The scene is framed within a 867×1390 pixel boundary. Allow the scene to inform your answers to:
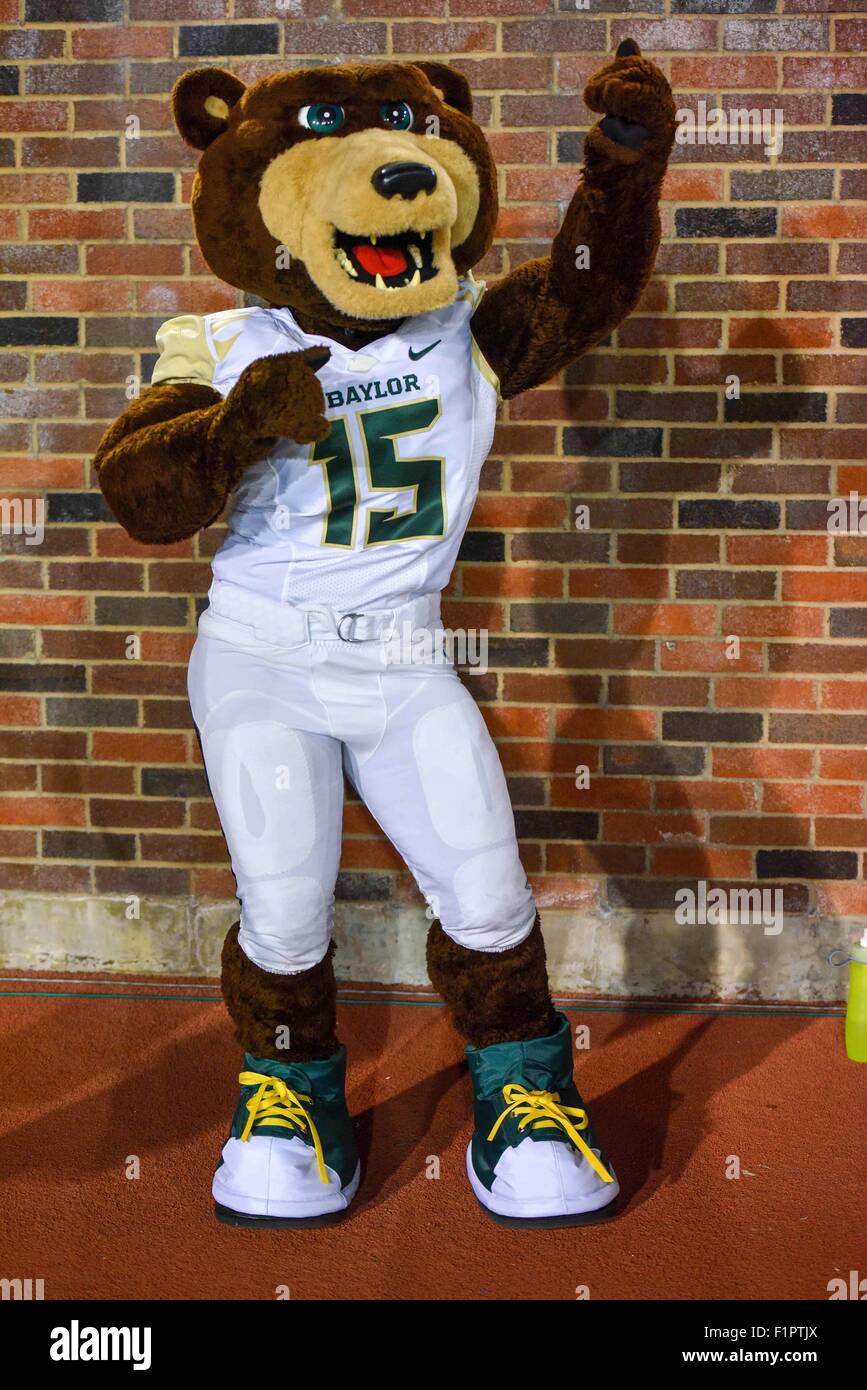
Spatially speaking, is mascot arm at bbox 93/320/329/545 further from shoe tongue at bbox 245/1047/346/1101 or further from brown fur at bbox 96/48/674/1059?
shoe tongue at bbox 245/1047/346/1101

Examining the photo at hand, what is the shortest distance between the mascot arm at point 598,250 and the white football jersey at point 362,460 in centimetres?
8

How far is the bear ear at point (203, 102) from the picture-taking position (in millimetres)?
1915

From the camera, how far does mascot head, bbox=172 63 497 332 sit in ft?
5.90

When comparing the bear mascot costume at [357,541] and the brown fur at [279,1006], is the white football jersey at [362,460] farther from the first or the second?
the brown fur at [279,1006]

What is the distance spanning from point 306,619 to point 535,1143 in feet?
3.11

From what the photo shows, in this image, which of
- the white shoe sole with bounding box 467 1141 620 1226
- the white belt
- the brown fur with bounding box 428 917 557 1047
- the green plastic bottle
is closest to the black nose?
the white belt

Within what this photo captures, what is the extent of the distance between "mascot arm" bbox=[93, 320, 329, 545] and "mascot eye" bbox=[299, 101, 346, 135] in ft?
1.26

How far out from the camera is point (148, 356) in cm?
280

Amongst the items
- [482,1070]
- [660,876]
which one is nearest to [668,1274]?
[482,1070]

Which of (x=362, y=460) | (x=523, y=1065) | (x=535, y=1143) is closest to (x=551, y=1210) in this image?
(x=535, y=1143)

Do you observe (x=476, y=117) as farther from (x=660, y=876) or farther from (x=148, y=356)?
(x=660, y=876)

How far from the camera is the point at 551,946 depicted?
2.89m

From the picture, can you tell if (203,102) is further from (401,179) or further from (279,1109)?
(279,1109)

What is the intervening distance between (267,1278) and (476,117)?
233cm
